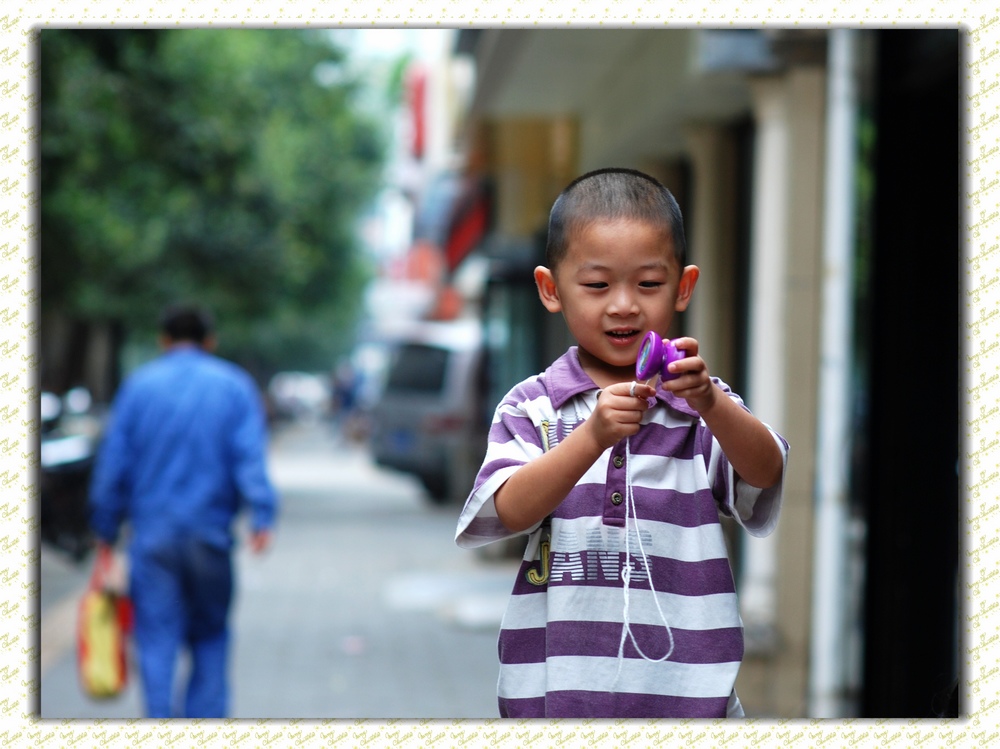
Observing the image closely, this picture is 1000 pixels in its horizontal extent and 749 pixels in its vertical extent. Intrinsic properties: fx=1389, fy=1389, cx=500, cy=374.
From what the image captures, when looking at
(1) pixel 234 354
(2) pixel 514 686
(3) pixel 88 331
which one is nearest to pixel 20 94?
(2) pixel 514 686

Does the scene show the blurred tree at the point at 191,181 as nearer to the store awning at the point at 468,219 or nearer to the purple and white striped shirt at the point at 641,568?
the store awning at the point at 468,219

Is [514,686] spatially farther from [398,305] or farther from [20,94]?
[398,305]

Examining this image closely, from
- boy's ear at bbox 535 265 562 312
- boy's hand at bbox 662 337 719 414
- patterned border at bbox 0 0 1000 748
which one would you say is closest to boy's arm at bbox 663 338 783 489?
boy's hand at bbox 662 337 719 414

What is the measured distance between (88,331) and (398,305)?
2327 cm

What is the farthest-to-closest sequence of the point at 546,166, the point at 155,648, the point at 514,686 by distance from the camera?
the point at 546,166, the point at 155,648, the point at 514,686

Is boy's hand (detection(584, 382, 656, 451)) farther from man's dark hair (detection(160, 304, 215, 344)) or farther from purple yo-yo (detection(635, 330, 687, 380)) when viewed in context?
man's dark hair (detection(160, 304, 215, 344))

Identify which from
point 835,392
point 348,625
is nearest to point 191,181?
point 348,625

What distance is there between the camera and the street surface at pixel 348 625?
7.12 metres

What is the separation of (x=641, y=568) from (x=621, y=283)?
355 millimetres

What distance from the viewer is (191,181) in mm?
14031

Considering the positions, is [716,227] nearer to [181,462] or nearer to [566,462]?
[181,462]

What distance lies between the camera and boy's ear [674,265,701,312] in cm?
164

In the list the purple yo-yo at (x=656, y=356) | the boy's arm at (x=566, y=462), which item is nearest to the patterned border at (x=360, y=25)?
the boy's arm at (x=566, y=462)

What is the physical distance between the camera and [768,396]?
623cm
